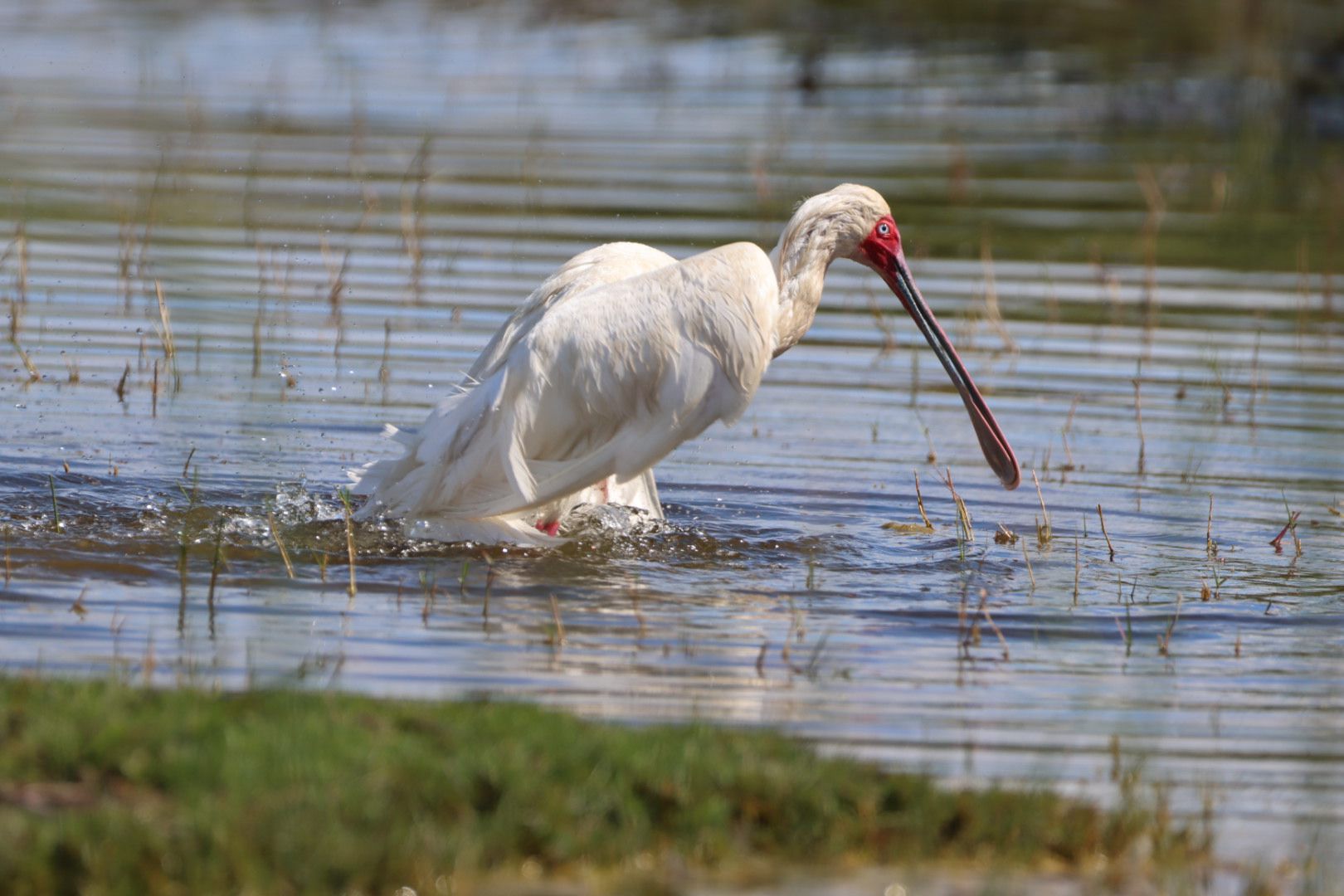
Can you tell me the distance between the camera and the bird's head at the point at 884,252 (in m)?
8.01

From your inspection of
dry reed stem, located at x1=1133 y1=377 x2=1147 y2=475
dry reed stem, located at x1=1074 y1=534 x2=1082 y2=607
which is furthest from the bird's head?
dry reed stem, located at x1=1133 y1=377 x2=1147 y2=475

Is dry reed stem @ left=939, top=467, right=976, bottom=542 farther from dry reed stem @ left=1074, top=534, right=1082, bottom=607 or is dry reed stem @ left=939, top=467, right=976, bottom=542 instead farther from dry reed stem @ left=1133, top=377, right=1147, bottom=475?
dry reed stem @ left=1133, top=377, right=1147, bottom=475

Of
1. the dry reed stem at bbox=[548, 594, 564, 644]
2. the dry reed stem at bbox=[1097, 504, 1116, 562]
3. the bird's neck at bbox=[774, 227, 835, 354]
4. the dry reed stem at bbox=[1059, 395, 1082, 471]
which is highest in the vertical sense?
the bird's neck at bbox=[774, 227, 835, 354]

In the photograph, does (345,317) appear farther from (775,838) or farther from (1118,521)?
(775,838)

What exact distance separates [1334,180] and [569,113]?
7433 millimetres

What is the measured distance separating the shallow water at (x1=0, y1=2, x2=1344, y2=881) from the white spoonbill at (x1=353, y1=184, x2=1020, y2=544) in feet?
0.84

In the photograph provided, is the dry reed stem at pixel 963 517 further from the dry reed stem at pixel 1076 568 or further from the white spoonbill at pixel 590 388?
the white spoonbill at pixel 590 388

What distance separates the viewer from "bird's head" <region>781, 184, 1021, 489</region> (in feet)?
26.3

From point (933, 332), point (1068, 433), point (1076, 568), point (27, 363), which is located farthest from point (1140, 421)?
point (27, 363)

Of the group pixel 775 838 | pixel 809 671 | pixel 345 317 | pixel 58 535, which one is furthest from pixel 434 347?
pixel 775 838

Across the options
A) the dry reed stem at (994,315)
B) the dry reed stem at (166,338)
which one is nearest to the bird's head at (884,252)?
the dry reed stem at (994,315)

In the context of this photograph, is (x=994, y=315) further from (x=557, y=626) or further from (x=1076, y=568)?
(x=557, y=626)

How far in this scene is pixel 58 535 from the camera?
7.41 m

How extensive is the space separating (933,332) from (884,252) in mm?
617
